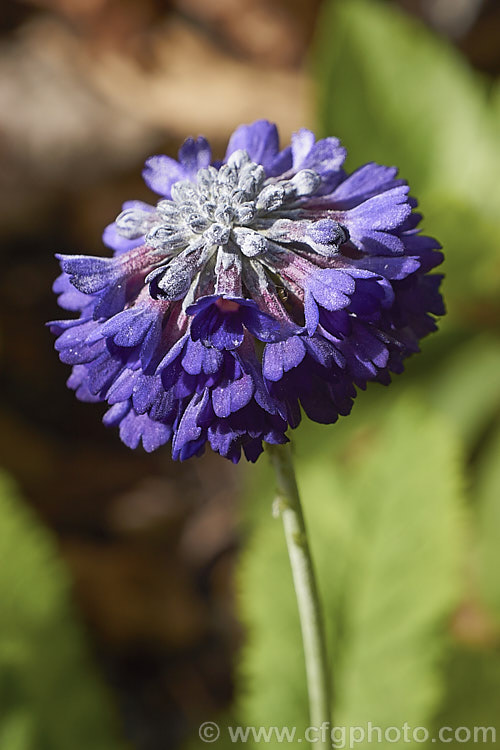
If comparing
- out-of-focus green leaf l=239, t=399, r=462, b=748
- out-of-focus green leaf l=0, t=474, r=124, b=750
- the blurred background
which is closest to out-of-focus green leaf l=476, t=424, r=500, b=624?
the blurred background

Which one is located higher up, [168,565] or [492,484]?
[492,484]

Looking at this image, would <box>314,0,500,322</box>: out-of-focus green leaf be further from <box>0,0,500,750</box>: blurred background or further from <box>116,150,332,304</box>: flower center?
<box>116,150,332,304</box>: flower center

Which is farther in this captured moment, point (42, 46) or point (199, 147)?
point (42, 46)

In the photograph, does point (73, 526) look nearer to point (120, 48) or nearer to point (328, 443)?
point (328, 443)

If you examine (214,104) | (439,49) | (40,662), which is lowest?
(40,662)

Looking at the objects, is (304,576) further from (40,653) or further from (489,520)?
(489,520)

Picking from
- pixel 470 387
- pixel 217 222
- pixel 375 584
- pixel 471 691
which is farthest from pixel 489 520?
pixel 217 222

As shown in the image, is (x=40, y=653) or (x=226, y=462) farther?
(x=226, y=462)

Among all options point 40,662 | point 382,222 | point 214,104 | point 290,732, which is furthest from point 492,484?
point 214,104
